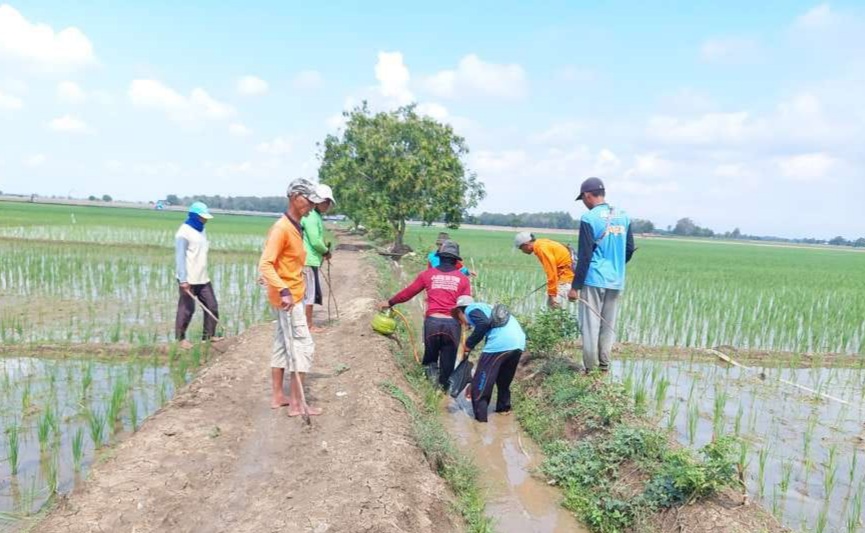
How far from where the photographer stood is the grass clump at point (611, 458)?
3230mm

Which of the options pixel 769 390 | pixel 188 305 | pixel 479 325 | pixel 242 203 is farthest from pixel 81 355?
pixel 242 203

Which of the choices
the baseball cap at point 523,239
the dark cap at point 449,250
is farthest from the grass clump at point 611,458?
the dark cap at point 449,250

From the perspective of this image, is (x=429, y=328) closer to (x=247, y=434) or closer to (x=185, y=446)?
(x=247, y=434)

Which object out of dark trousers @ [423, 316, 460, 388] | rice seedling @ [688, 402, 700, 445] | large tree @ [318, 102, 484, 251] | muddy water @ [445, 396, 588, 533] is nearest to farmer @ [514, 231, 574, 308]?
dark trousers @ [423, 316, 460, 388]

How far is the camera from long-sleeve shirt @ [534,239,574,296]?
18.6 ft

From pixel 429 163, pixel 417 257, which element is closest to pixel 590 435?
pixel 417 257

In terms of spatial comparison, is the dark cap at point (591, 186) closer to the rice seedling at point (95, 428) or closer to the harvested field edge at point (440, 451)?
the harvested field edge at point (440, 451)

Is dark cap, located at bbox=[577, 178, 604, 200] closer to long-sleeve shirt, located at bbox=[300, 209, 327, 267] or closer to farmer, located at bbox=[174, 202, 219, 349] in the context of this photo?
long-sleeve shirt, located at bbox=[300, 209, 327, 267]

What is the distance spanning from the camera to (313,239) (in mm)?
6348

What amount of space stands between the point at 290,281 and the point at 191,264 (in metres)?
2.88

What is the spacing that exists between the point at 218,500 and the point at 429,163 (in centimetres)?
1831

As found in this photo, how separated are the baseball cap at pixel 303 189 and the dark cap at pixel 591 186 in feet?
8.57

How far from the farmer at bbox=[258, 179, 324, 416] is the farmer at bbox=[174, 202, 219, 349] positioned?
2.64 meters

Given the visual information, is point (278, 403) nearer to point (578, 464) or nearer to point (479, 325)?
point (479, 325)
